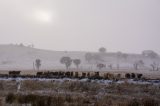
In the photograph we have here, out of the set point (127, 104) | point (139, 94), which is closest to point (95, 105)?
point (127, 104)

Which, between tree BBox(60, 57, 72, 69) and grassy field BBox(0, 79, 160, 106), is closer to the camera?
grassy field BBox(0, 79, 160, 106)

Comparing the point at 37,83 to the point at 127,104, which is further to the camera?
the point at 37,83

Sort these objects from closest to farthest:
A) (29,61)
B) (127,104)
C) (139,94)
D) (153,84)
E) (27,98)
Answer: (127,104)
(27,98)
(139,94)
(153,84)
(29,61)

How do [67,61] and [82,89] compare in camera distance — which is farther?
[67,61]

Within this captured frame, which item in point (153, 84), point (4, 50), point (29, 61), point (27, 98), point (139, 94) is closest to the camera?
point (27, 98)

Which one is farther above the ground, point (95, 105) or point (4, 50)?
point (4, 50)

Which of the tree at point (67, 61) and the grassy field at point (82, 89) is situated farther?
the tree at point (67, 61)

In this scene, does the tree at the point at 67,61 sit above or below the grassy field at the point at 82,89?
above

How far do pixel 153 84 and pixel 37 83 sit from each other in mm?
12172

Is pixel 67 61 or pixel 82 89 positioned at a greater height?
pixel 67 61

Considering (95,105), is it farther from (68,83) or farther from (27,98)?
(68,83)

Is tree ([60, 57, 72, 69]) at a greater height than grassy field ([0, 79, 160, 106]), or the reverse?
tree ([60, 57, 72, 69])

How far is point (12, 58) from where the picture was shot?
180 m

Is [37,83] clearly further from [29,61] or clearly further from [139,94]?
[29,61]
